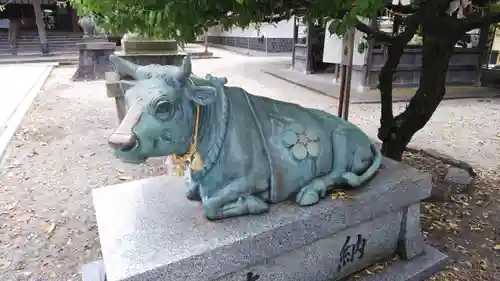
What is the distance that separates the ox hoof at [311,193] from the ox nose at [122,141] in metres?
0.95

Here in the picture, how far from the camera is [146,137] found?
4.98 ft

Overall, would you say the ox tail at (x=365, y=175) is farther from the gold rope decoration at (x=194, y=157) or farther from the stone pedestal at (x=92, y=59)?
the stone pedestal at (x=92, y=59)

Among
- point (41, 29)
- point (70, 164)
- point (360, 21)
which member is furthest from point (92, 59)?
point (360, 21)

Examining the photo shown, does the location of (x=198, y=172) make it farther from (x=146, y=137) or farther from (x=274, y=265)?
(x=274, y=265)

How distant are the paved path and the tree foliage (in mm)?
4394

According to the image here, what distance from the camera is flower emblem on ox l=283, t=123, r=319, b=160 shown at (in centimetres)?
196

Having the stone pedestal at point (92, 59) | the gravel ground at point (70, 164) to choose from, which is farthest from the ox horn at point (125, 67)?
the stone pedestal at point (92, 59)

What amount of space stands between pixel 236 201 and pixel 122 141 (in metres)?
0.68

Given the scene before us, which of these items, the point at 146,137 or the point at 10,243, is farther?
the point at 10,243

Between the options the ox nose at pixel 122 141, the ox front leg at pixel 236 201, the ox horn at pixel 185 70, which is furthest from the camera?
the ox front leg at pixel 236 201

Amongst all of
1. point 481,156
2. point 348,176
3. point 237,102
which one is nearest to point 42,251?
point 237,102

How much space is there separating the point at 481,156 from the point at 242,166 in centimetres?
462

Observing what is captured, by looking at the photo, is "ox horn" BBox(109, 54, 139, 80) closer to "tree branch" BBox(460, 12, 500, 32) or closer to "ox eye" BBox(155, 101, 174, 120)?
"ox eye" BBox(155, 101, 174, 120)

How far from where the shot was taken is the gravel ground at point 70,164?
9.70 feet
